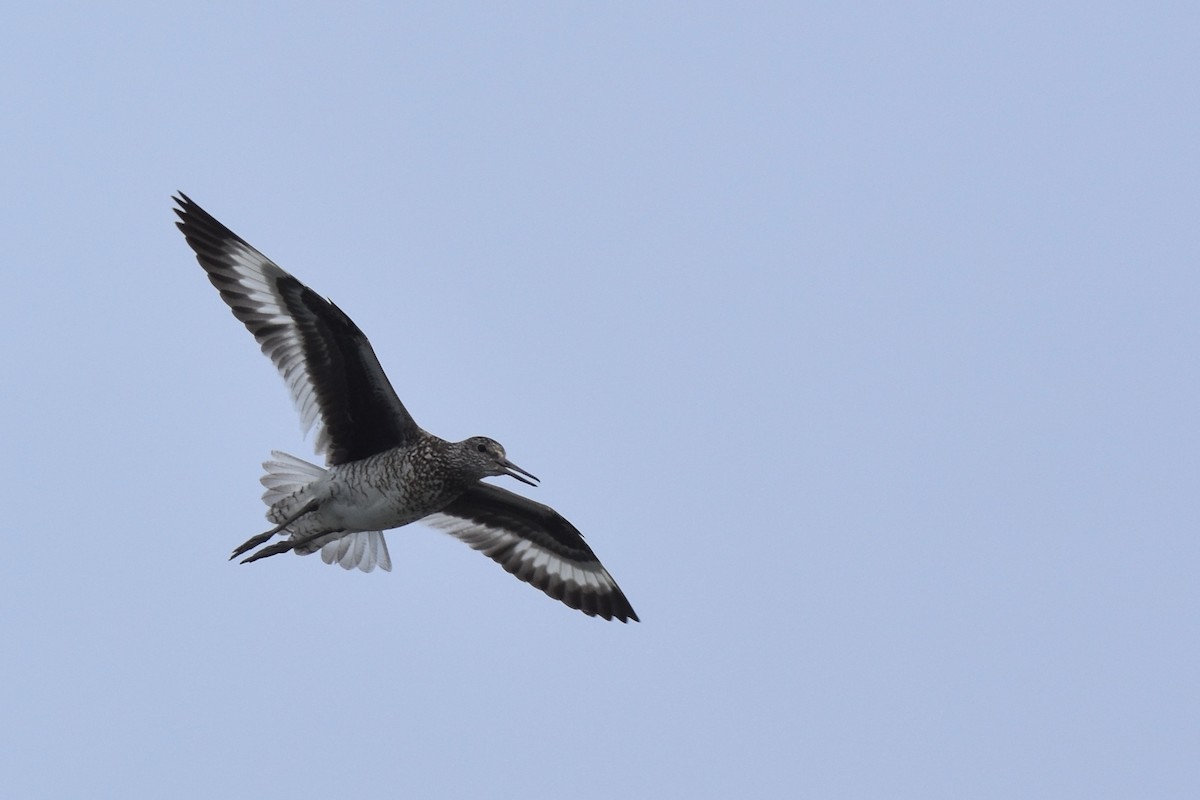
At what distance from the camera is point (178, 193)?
11984mm

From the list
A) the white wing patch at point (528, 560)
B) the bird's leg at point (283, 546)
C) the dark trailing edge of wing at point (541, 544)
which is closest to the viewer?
the bird's leg at point (283, 546)

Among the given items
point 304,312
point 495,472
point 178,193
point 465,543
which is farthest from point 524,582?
point 178,193

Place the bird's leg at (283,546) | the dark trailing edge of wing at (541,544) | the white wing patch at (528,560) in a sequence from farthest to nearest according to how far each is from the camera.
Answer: the white wing patch at (528,560) → the dark trailing edge of wing at (541,544) → the bird's leg at (283,546)

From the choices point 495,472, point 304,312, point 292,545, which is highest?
point 304,312

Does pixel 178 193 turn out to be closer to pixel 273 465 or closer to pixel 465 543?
pixel 273 465

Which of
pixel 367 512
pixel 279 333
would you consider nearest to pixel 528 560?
pixel 367 512

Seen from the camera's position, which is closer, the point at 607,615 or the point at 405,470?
the point at 405,470

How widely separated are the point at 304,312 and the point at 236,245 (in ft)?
2.59

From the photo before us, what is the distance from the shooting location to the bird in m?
11.5

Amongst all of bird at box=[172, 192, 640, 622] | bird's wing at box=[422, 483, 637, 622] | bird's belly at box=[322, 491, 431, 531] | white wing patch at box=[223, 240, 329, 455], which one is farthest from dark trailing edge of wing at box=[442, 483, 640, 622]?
white wing patch at box=[223, 240, 329, 455]

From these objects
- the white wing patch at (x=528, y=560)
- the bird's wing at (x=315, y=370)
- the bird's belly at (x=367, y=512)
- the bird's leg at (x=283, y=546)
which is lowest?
the bird's leg at (x=283, y=546)

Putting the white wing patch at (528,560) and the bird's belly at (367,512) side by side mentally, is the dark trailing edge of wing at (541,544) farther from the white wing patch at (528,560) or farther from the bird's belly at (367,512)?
the bird's belly at (367,512)

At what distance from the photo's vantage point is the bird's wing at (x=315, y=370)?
38.3 ft

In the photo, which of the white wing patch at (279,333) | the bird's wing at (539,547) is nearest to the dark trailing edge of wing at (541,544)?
the bird's wing at (539,547)
